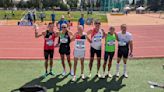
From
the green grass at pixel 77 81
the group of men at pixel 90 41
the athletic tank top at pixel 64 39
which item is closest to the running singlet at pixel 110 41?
the group of men at pixel 90 41

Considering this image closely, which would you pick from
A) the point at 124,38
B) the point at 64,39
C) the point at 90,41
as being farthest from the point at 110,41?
the point at 64,39

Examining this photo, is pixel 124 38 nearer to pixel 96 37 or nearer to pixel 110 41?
pixel 110 41

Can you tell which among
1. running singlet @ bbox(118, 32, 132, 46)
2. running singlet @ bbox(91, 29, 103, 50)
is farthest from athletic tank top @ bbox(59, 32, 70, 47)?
running singlet @ bbox(118, 32, 132, 46)

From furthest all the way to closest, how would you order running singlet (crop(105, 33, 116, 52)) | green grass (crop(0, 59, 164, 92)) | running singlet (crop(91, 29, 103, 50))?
running singlet (crop(105, 33, 116, 52)) < running singlet (crop(91, 29, 103, 50)) < green grass (crop(0, 59, 164, 92))

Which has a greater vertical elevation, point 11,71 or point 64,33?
point 64,33

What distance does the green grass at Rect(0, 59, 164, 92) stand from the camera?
9836 millimetres

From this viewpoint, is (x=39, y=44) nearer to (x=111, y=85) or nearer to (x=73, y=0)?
(x=111, y=85)

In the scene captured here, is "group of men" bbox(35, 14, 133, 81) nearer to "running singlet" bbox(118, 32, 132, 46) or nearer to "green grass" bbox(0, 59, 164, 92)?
"running singlet" bbox(118, 32, 132, 46)

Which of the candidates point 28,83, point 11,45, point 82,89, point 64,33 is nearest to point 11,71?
point 28,83

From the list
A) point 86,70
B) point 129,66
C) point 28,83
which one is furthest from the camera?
point 129,66

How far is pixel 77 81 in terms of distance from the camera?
10.6 m

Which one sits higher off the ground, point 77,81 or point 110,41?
point 110,41

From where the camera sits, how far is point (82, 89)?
9734 millimetres

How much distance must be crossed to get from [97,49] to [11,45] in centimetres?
914
